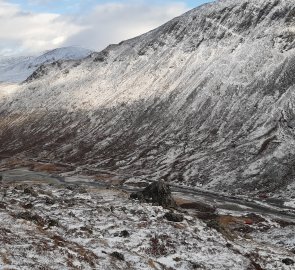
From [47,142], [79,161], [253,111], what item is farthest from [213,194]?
[47,142]

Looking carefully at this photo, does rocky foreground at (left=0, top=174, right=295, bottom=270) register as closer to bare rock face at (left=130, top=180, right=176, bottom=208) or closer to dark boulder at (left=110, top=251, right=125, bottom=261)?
dark boulder at (left=110, top=251, right=125, bottom=261)

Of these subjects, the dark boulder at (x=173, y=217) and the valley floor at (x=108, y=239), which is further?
the dark boulder at (x=173, y=217)

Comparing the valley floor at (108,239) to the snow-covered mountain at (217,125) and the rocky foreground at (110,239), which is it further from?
the snow-covered mountain at (217,125)

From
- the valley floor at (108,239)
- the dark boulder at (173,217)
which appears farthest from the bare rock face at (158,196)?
the dark boulder at (173,217)

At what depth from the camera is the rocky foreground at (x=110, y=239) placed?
84.9 ft

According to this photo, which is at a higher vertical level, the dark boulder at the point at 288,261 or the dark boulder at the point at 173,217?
the dark boulder at the point at 173,217

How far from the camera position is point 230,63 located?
182 m

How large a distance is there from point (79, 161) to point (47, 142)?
3764cm

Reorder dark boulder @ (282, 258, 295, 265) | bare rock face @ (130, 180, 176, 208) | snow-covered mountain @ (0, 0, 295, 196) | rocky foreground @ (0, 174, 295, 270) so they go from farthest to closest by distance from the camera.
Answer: snow-covered mountain @ (0, 0, 295, 196)
bare rock face @ (130, 180, 176, 208)
dark boulder @ (282, 258, 295, 265)
rocky foreground @ (0, 174, 295, 270)

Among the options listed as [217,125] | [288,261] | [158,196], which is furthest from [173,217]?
[217,125]

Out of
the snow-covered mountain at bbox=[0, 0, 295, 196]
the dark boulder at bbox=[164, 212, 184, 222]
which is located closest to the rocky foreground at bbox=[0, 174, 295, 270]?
the dark boulder at bbox=[164, 212, 184, 222]

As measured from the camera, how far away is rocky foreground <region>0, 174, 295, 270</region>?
25.9m

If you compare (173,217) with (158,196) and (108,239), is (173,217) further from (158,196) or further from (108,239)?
(158,196)

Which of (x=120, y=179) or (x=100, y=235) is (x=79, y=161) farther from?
(x=100, y=235)
